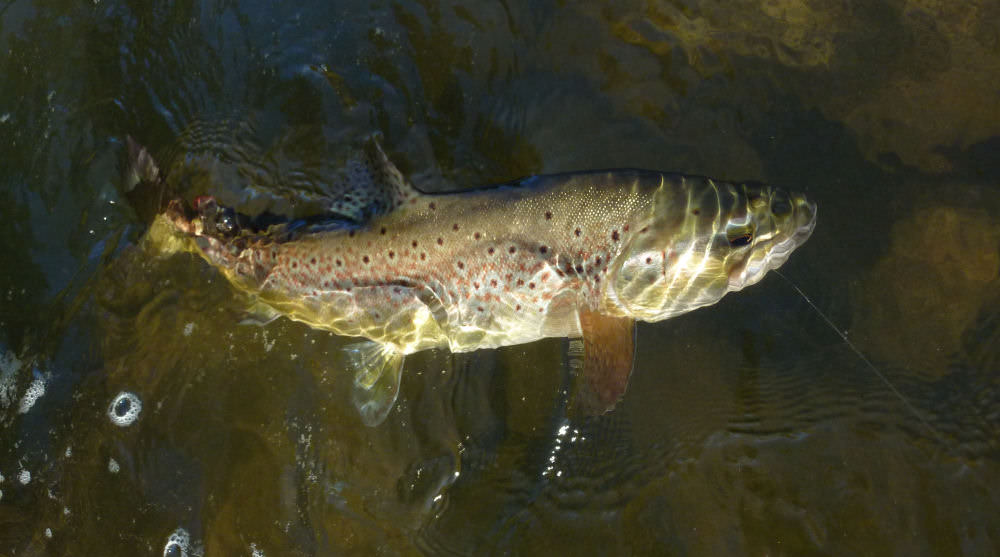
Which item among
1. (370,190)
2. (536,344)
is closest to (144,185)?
(370,190)

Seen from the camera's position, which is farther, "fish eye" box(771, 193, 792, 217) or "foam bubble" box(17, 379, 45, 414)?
"foam bubble" box(17, 379, 45, 414)

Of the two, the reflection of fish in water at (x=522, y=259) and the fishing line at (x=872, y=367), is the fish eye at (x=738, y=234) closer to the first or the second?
the reflection of fish in water at (x=522, y=259)

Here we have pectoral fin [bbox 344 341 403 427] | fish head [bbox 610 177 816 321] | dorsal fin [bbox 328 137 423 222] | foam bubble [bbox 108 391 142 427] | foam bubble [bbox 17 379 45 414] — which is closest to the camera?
fish head [bbox 610 177 816 321]

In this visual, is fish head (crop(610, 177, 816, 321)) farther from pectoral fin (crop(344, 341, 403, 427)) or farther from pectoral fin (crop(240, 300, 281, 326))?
pectoral fin (crop(240, 300, 281, 326))

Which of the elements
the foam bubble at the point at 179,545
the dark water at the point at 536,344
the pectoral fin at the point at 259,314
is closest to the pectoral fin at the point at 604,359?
the dark water at the point at 536,344

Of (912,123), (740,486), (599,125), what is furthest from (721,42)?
(740,486)

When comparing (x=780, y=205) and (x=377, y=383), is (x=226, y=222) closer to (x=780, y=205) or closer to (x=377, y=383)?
(x=377, y=383)

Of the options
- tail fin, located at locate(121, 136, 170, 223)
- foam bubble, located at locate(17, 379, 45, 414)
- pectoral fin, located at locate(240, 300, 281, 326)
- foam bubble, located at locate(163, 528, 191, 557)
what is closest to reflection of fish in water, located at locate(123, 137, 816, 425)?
pectoral fin, located at locate(240, 300, 281, 326)
